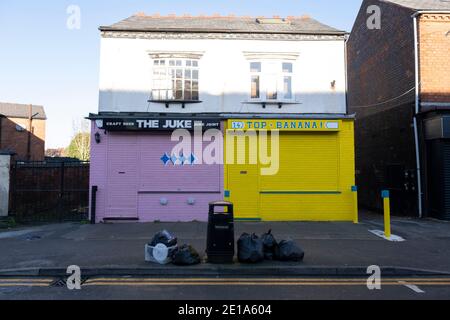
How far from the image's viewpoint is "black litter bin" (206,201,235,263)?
22.1ft

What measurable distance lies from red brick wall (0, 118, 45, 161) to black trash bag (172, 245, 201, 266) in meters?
33.0

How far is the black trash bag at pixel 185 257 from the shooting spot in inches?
259

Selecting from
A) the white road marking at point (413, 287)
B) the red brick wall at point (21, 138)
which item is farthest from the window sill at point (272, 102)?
the red brick wall at point (21, 138)

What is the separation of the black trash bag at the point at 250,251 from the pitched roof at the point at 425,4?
42.2ft

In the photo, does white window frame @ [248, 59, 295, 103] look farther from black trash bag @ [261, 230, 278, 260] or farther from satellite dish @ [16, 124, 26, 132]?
satellite dish @ [16, 124, 26, 132]

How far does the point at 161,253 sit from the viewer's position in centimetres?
670

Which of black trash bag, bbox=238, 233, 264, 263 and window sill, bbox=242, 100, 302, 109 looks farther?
window sill, bbox=242, 100, 302, 109

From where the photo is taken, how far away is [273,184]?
12.4m

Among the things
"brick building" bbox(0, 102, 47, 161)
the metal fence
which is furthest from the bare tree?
the metal fence

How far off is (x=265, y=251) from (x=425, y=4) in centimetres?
1434

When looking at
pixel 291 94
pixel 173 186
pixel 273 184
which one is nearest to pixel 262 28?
pixel 291 94

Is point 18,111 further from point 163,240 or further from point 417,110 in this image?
point 417,110
